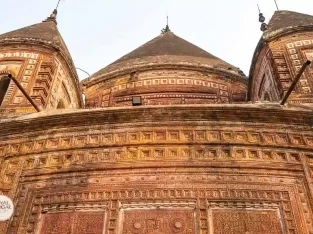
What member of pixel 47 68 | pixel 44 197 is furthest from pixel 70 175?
pixel 47 68

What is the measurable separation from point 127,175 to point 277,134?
2.35 meters

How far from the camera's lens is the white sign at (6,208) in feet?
17.5

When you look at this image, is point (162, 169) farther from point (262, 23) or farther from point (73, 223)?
point (262, 23)

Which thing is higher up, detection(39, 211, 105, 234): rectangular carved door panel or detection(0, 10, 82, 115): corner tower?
detection(0, 10, 82, 115): corner tower

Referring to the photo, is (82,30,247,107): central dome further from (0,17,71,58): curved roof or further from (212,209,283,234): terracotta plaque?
(212,209,283,234): terracotta plaque

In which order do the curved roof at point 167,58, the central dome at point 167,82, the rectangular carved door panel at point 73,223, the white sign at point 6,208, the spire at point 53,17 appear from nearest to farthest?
1. the rectangular carved door panel at point 73,223
2. the white sign at point 6,208
3. the central dome at point 167,82
4. the spire at point 53,17
5. the curved roof at point 167,58

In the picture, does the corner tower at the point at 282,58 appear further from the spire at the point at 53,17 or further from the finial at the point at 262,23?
the spire at the point at 53,17

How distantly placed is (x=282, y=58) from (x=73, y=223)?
6.34 meters

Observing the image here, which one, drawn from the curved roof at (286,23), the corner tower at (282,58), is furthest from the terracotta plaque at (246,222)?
the curved roof at (286,23)

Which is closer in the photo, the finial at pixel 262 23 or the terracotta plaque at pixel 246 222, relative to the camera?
the terracotta plaque at pixel 246 222

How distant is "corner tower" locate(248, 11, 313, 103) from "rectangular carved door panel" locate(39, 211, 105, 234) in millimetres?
4942

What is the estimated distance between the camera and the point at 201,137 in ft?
19.8

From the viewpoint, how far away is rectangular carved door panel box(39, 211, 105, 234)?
5145mm

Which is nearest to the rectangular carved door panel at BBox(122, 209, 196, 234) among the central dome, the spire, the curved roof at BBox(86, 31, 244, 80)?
the central dome
